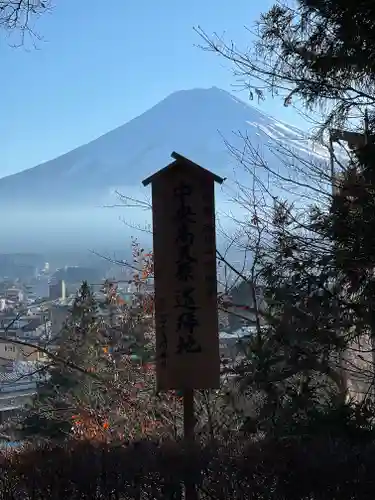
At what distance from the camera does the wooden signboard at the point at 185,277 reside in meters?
3.66

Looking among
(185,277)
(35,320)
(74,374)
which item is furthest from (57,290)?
(185,277)

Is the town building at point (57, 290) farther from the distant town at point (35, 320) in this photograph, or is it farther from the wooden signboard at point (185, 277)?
the wooden signboard at point (185, 277)

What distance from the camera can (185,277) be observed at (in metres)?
3.70

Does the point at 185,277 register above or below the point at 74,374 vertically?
above

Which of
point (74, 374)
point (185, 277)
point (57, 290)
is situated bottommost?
point (74, 374)

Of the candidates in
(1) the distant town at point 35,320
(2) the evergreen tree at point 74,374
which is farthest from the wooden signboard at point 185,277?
(2) the evergreen tree at point 74,374

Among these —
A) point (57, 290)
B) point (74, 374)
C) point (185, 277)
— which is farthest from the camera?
point (57, 290)

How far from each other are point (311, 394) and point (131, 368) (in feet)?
9.20

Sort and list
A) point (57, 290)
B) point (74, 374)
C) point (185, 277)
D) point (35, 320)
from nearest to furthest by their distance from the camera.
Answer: point (185, 277), point (74, 374), point (35, 320), point (57, 290)

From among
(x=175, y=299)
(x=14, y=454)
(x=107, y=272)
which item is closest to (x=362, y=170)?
(x=175, y=299)

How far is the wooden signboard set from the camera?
3.66 meters

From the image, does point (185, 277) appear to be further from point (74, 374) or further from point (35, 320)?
point (35, 320)

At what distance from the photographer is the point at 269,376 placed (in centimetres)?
415

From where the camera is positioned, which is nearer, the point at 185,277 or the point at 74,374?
the point at 185,277
